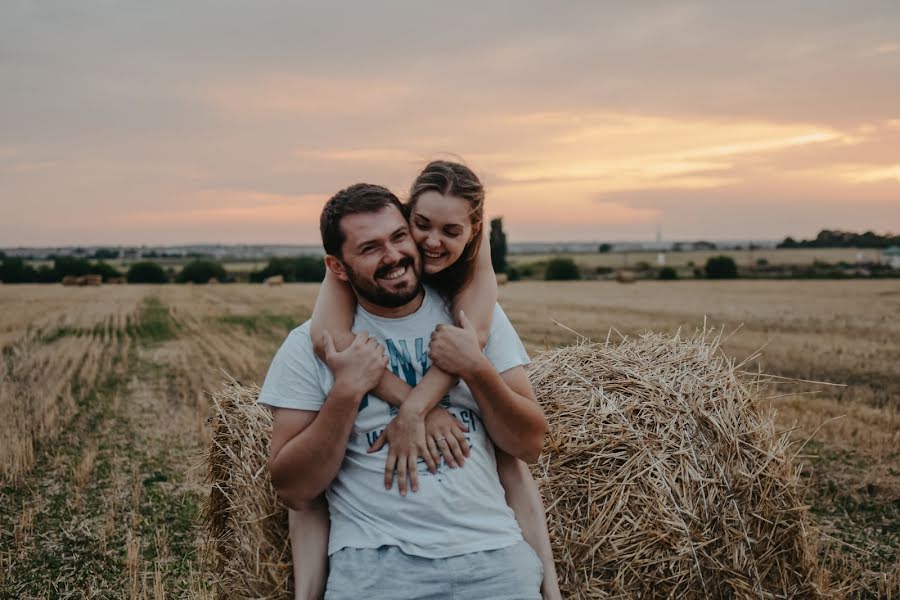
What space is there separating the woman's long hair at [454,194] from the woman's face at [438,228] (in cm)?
4

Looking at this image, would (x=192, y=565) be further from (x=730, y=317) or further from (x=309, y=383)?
(x=730, y=317)

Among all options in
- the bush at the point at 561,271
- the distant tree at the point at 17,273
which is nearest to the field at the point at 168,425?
the bush at the point at 561,271

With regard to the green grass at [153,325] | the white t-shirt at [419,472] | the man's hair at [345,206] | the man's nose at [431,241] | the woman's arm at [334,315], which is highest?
the man's hair at [345,206]

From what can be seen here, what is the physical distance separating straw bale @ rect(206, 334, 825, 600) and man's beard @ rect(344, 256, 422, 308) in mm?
1138

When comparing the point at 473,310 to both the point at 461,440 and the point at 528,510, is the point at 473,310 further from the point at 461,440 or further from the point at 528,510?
the point at 528,510

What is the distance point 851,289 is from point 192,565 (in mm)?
30849

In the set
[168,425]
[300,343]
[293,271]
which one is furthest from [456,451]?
[293,271]

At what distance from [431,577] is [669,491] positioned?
5.16 ft

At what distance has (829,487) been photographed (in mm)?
6055

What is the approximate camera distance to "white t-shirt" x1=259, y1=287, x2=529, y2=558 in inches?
102

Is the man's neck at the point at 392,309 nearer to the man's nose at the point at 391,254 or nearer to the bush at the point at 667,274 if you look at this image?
the man's nose at the point at 391,254

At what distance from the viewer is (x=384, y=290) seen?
2.83m

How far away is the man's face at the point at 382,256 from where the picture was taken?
9.18 ft

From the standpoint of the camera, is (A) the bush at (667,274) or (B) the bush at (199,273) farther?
(B) the bush at (199,273)
